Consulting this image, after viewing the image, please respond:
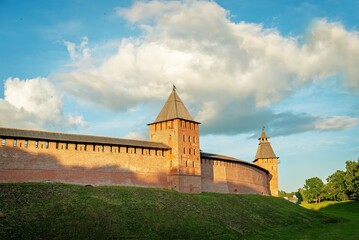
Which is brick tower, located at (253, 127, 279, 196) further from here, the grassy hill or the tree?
the grassy hill

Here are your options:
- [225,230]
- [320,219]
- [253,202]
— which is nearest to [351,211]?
[320,219]

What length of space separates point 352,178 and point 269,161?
12.7 meters

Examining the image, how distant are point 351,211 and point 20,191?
44.2 m

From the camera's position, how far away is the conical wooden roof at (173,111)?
39097 mm

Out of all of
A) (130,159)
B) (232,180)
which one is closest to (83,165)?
(130,159)

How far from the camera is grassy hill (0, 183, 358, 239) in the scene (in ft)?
72.7

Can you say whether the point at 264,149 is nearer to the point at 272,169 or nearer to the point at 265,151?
the point at 265,151

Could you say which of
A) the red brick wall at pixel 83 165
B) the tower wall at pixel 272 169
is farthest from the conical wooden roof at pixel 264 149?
the red brick wall at pixel 83 165

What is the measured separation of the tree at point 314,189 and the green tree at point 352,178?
35.0 feet

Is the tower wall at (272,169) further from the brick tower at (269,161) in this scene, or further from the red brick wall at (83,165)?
the red brick wall at (83,165)

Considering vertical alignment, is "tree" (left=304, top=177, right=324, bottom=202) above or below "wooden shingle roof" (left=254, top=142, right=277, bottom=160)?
below

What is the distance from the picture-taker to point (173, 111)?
1550 inches

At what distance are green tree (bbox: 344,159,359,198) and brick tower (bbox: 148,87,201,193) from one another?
31.4m

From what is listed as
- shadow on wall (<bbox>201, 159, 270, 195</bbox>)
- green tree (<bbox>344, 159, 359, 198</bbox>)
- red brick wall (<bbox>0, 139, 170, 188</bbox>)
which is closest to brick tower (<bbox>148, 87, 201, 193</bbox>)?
red brick wall (<bbox>0, 139, 170, 188</bbox>)
